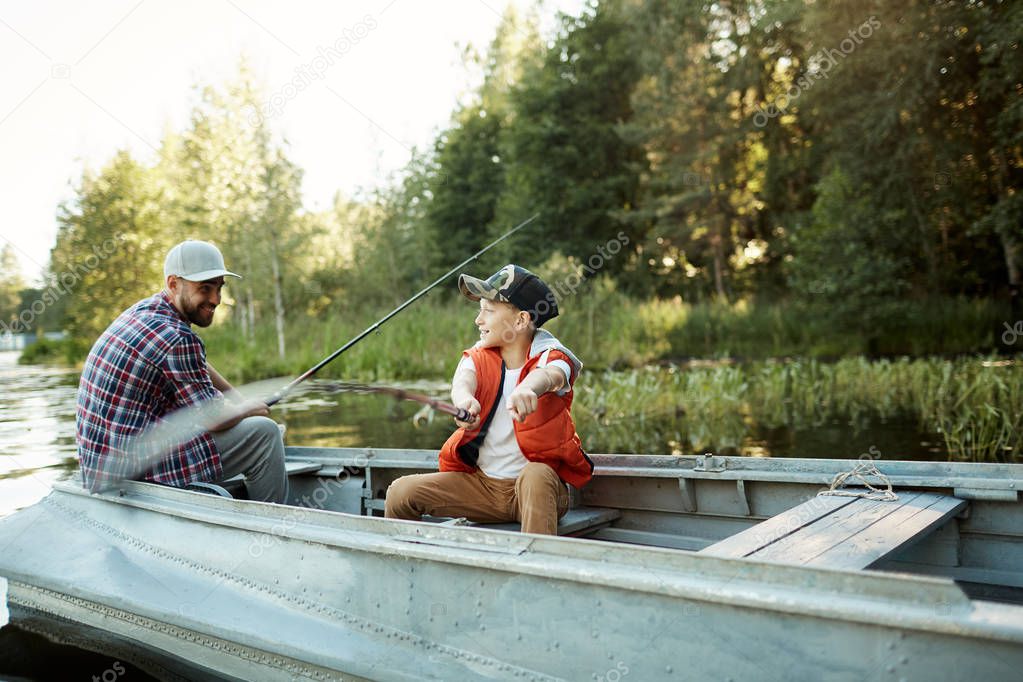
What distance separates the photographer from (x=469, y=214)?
106 feet

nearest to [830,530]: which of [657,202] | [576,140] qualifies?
[657,202]

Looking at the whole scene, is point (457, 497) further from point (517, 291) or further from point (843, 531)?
point (843, 531)

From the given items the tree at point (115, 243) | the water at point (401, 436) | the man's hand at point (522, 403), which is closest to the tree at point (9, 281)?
the tree at point (115, 243)

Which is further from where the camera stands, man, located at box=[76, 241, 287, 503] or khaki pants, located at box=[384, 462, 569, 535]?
man, located at box=[76, 241, 287, 503]

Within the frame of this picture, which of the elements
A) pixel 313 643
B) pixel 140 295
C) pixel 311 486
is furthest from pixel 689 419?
pixel 140 295

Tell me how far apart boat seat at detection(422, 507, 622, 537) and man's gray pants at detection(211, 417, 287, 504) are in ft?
2.70

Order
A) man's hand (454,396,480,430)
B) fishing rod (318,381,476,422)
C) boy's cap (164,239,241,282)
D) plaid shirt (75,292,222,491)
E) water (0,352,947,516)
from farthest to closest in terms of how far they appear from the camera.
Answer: water (0,352,947,516), boy's cap (164,239,241,282), plaid shirt (75,292,222,491), man's hand (454,396,480,430), fishing rod (318,381,476,422)

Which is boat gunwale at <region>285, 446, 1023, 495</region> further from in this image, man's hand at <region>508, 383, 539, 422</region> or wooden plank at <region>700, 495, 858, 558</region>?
man's hand at <region>508, 383, 539, 422</region>

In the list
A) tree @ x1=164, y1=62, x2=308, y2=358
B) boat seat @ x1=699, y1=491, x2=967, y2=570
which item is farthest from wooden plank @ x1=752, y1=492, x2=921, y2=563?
tree @ x1=164, y1=62, x2=308, y2=358

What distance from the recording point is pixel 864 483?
10.5ft

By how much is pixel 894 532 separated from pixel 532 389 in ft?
3.88

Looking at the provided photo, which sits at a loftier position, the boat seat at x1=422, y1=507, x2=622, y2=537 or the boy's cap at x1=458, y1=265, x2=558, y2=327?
the boy's cap at x1=458, y1=265, x2=558, y2=327

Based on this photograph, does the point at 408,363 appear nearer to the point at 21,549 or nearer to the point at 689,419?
the point at 689,419

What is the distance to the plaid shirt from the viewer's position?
3596mm
